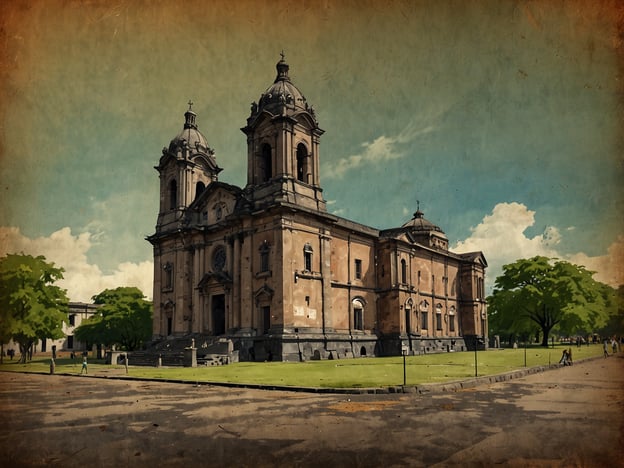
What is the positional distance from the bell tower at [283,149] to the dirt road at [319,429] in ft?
80.2

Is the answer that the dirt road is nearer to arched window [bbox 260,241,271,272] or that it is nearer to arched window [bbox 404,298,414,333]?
arched window [bbox 260,241,271,272]

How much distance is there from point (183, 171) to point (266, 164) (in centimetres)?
1069

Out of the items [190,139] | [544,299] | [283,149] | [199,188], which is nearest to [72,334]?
[199,188]

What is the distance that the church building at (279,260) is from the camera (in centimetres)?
3903

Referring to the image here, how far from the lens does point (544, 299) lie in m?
57.6

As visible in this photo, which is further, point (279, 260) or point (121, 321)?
point (121, 321)

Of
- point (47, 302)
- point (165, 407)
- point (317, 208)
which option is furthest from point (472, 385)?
point (47, 302)

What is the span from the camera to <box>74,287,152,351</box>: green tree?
58250 millimetres

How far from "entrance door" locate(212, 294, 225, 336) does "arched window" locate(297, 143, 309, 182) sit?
12032 mm

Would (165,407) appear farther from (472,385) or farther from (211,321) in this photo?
(211,321)

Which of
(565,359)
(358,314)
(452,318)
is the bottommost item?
(565,359)

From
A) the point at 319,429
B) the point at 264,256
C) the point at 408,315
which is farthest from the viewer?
the point at 408,315

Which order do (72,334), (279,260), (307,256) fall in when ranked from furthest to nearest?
(72,334), (307,256), (279,260)

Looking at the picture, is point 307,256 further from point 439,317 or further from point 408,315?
point 439,317
